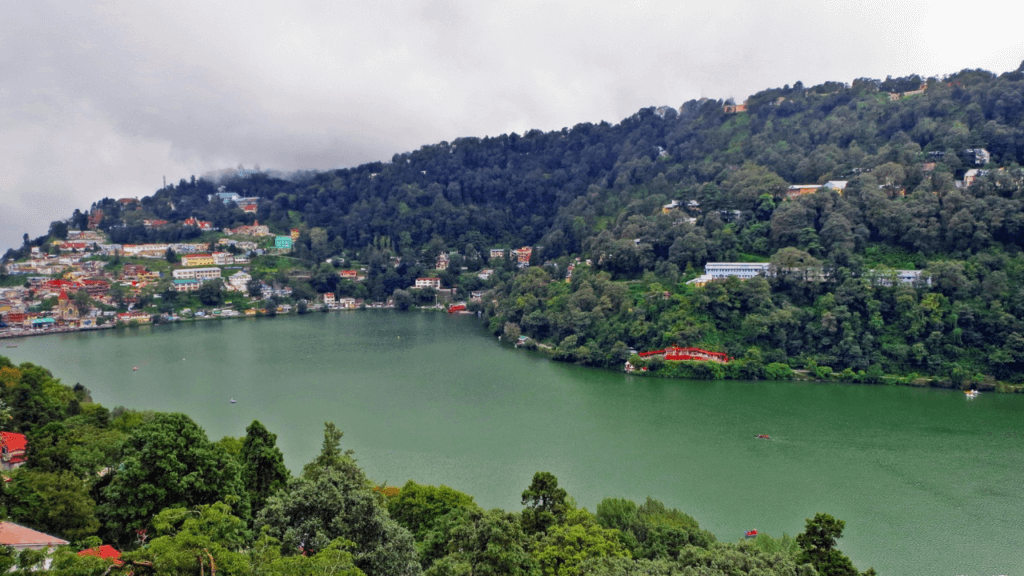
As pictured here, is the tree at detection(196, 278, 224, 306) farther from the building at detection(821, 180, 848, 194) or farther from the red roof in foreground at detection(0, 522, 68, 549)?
the building at detection(821, 180, 848, 194)

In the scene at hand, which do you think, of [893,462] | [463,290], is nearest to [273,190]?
[463,290]

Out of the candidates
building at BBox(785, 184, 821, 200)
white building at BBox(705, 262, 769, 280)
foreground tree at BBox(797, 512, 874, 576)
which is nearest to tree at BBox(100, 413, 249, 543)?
foreground tree at BBox(797, 512, 874, 576)

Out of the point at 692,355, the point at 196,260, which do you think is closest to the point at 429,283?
the point at 196,260

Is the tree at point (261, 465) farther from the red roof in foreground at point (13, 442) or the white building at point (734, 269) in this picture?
the white building at point (734, 269)

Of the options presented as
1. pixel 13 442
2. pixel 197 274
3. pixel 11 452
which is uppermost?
pixel 197 274

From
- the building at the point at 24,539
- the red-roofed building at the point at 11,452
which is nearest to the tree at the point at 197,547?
the building at the point at 24,539

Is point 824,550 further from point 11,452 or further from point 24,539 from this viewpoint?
point 11,452
